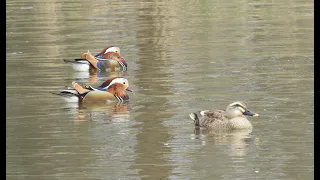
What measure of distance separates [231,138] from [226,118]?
0.49 meters

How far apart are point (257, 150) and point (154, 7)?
77.2ft

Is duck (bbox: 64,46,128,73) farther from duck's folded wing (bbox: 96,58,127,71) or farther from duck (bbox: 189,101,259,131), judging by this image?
duck (bbox: 189,101,259,131)

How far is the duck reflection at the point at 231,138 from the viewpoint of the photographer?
15211 millimetres

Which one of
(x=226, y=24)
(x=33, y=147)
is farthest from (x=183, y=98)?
(x=226, y=24)

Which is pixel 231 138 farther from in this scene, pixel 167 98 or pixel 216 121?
pixel 167 98

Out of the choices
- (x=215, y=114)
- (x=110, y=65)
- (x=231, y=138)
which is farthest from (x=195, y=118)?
(x=110, y=65)

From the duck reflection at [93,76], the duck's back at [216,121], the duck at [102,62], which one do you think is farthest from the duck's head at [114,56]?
the duck's back at [216,121]

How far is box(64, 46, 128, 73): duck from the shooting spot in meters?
23.0

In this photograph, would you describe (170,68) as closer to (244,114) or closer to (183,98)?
(183,98)

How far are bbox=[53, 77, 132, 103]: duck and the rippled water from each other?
19cm

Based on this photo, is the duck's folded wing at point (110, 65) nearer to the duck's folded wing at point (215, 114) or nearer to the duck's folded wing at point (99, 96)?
the duck's folded wing at point (99, 96)

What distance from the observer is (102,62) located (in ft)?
76.3

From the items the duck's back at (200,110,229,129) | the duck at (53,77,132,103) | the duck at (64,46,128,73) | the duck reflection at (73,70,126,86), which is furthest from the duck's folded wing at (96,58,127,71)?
the duck's back at (200,110,229,129)

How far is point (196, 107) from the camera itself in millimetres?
18016
